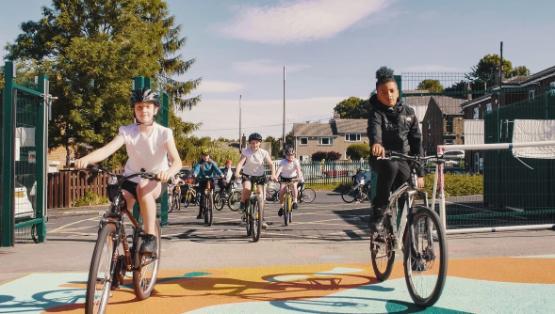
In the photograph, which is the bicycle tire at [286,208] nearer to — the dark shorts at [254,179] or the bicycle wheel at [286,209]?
the bicycle wheel at [286,209]

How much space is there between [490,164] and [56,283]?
38.3 ft

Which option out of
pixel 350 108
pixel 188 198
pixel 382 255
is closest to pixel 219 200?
pixel 188 198

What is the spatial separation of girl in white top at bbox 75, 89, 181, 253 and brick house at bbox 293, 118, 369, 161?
7555 cm

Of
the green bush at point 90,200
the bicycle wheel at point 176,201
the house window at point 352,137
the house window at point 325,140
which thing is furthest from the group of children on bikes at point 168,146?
the house window at point 352,137

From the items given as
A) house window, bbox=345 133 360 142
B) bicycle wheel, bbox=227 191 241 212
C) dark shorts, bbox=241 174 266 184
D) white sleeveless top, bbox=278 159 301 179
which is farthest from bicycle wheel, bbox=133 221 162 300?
house window, bbox=345 133 360 142

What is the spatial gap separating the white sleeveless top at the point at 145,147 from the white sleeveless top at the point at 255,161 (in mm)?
4919

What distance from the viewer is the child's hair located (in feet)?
16.1

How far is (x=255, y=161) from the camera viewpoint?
9461 millimetres

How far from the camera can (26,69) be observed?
22.1m

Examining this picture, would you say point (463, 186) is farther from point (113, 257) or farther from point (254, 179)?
point (113, 257)

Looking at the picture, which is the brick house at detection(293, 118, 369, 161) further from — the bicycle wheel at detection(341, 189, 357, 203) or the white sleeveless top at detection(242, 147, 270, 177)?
the white sleeveless top at detection(242, 147, 270, 177)

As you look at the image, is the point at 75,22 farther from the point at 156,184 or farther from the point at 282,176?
the point at 156,184

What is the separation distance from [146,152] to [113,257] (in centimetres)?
105

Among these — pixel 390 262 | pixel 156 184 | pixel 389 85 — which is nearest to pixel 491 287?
pixel 390 262
